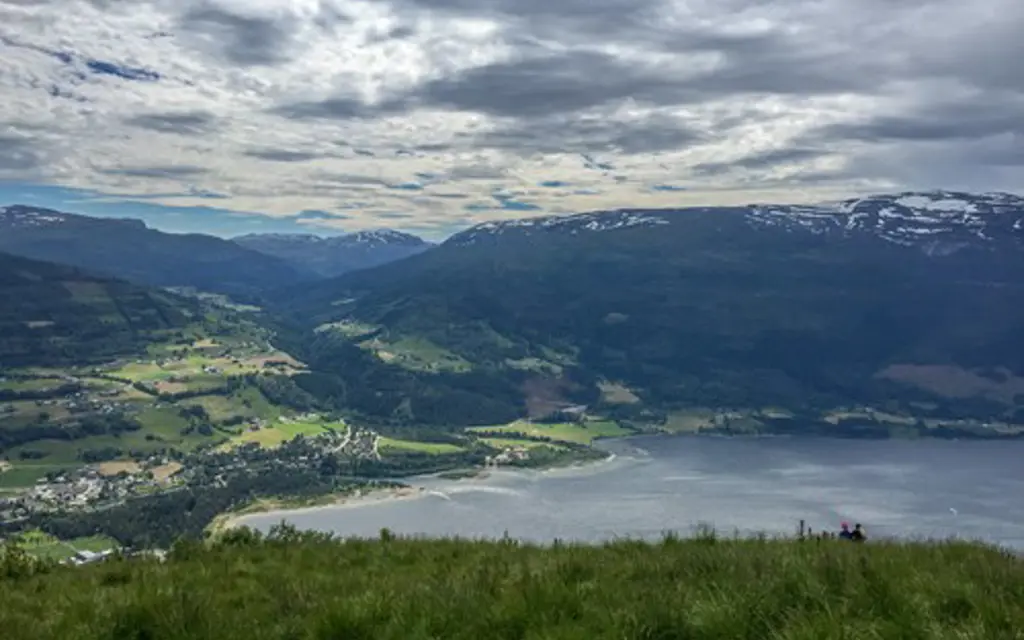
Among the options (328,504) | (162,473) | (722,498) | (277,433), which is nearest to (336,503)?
(328,504)

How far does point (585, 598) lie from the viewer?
25.3ft

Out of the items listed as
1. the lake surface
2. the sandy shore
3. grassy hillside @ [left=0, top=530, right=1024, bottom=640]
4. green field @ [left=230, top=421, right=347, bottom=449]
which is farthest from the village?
grassy hillside @ [left=0, top=530, right=1024, bottom=640]

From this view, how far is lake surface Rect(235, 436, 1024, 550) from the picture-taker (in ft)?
353

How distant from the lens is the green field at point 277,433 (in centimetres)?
17538

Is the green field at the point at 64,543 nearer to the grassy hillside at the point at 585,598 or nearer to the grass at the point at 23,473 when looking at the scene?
the grass at the point at 23,473

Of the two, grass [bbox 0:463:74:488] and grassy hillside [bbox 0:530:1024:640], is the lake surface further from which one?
grassy hillside [bbox 0:530:1024:640]

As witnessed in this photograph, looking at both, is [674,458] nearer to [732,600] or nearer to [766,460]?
[766,460]

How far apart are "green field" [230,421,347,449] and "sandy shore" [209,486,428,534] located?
4197 centimetres

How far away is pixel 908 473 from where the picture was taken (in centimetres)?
15512

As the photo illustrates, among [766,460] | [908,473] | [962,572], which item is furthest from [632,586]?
[766,460]

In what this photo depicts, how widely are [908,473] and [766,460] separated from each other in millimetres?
28151

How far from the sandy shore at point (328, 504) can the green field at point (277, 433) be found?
4197cm

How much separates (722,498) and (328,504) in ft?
199

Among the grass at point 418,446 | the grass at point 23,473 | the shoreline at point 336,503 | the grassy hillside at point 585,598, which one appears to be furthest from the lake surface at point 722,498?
the grassy hillside at point 585,598
